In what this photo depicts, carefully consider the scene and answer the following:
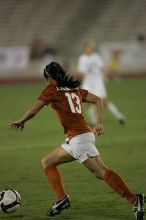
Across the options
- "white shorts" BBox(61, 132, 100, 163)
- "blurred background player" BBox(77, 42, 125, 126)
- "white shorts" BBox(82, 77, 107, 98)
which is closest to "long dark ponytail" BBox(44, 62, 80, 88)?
"white shorts" BBox(61, 132, 100, 163)

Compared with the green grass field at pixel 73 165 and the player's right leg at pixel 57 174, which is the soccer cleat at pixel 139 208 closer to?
the green grass field at pixel 73 165

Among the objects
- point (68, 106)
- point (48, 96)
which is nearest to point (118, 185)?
point (68, 106)

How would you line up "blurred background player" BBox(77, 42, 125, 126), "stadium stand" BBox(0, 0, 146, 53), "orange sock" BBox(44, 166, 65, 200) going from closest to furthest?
1. "orange sock" BBox(44, 166, 65, 200)
2. "blurred background player" BBox(77, 42, 125, 126)
3. "stadium stand" BBox(0, 0, 146, 53)

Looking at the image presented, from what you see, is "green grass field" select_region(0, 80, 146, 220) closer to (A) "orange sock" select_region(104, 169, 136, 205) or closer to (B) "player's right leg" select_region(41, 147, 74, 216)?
(B) "player's right leg" select_region(41, 147, 74, 216)

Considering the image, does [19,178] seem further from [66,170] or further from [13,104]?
[13,104]

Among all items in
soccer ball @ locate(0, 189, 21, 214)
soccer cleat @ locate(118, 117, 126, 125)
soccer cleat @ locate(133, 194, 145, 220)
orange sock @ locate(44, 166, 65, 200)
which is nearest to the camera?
soccer cleat @ locate(133, 194, 145, 220)

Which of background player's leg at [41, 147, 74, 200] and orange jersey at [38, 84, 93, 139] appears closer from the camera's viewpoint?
orange jersey at [38, 84, 93, 139]

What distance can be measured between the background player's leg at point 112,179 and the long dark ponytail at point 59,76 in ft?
3.37

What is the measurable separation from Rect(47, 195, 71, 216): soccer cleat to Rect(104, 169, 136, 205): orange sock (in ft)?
2.48

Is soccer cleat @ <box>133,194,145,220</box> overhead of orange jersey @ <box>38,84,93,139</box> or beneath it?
beneath

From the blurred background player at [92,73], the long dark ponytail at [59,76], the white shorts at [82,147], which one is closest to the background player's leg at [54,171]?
the white shorts at [82,147]

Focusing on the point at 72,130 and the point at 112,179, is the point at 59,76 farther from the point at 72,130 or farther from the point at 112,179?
the point at 112,179

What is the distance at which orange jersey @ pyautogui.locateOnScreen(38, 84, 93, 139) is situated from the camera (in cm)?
838

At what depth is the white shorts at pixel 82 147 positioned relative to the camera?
27.4 feet
